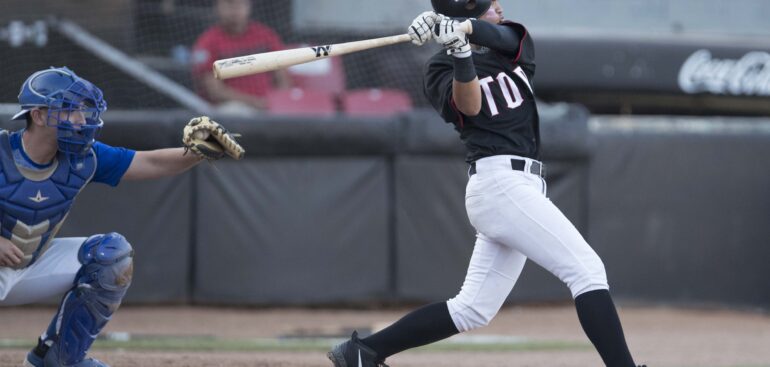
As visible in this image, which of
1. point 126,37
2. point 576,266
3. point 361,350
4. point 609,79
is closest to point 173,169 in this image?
point 361,350

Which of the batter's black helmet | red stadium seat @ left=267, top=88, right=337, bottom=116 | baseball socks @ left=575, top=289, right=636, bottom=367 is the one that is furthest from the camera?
red stadium seat @ left=267, top=88, right=337, bottom=116

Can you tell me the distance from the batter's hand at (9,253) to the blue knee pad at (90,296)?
26 cm

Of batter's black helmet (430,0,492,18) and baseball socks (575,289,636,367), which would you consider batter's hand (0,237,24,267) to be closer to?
A: batter's black helmet (430,0,492,18)

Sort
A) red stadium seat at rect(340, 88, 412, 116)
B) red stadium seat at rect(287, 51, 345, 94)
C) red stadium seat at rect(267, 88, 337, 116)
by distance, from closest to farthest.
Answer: red stadium seat at rect(267, 88, 337, 116), red stadium seat at rect(340, 88, 412, 116), red stadium seat at rect(287, 51, 345, 94)

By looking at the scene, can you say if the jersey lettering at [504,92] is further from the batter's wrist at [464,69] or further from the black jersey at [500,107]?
the batter's wrist at [464,69]

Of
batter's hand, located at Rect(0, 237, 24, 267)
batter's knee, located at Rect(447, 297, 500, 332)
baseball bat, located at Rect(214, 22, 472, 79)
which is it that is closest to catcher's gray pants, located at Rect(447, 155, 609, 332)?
batter's knee, located at Rect(447, 297, 500, 332)

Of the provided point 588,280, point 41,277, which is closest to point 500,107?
point 588,280

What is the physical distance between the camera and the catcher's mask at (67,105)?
3934mm

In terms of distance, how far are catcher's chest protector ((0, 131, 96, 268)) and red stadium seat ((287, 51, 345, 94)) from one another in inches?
220

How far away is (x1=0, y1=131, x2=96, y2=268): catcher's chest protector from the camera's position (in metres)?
3.99

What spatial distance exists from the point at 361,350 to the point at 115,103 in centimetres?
575

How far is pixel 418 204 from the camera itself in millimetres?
8180

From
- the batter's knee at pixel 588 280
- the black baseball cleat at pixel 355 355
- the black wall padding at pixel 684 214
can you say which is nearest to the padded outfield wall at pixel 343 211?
the black wall padding at pixel 684 214

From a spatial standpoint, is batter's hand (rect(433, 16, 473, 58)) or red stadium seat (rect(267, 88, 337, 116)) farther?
red stadium seat (rect(267, 88, 337, 116))
